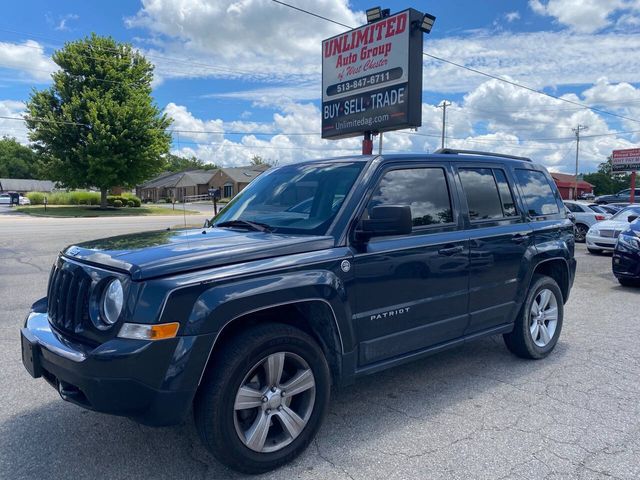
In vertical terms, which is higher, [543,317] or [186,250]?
[186,250]

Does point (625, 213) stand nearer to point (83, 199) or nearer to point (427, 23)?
point (427, 23)

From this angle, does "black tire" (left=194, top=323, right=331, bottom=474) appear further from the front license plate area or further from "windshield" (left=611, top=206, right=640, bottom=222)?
"windshield" (left=611, top=206, right=640, bottom=222)

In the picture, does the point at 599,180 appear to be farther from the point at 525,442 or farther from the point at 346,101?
the point at 525,442

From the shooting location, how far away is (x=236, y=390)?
284cm

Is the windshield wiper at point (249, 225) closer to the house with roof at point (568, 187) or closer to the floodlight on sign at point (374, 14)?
the floodlight on sign at point (374, 14)

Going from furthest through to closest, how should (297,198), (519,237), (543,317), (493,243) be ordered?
(543,317) → (519,237) → (493,243) → (297,198)

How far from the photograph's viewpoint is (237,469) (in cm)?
289

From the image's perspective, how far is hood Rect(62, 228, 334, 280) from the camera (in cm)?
277

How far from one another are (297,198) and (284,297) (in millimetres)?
1162

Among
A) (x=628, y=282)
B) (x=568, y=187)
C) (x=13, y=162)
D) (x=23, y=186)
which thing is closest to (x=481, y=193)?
(x=628, y=282)

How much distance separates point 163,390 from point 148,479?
67 centimetres

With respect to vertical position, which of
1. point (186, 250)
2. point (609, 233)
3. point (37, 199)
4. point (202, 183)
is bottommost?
point (609, 233)

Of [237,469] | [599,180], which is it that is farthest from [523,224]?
[599,180]

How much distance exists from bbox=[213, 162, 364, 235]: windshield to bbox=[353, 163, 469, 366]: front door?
27 centimetres
